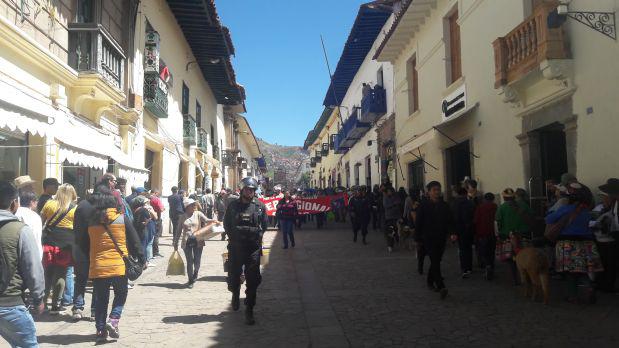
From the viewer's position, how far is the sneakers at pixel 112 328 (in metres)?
4.66

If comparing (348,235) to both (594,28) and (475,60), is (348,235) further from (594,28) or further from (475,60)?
(594,28)

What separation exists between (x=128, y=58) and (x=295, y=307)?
8.80 metres

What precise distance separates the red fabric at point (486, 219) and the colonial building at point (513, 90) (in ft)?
4.43

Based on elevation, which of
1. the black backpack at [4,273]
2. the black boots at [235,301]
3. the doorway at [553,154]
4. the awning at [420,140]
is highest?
the awning at [420,140]

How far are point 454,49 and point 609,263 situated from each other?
26.2 feet

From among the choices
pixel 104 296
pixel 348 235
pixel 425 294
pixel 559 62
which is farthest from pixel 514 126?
pixel 104 296

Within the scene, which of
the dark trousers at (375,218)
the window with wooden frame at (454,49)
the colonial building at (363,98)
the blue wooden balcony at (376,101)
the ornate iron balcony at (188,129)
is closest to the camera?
the window with wooden frame at (454,49)

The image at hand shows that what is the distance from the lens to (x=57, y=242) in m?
5.70

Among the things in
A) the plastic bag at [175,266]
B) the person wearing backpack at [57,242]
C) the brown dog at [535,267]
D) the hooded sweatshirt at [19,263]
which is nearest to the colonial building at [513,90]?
the brown dog at [535,267]

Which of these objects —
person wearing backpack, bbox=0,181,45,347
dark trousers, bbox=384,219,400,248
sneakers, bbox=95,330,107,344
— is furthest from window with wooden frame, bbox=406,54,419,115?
person wearing backpack, bbox=0,181,45,347

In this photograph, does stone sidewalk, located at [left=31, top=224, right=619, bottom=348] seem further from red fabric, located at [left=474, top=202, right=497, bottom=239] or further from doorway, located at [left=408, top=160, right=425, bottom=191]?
doorway, located at [left=408, top=160, right=425, bottom=191]

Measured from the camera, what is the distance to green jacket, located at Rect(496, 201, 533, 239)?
680 centimetres

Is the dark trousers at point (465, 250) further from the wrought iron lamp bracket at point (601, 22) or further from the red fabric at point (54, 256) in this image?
the red fabric at point (54, 256)

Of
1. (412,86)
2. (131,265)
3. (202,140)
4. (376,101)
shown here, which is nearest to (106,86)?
(131,265)
